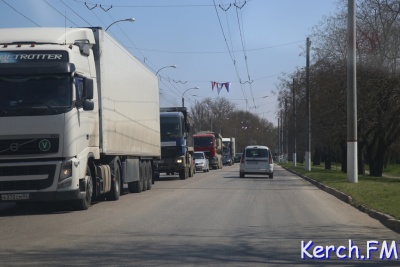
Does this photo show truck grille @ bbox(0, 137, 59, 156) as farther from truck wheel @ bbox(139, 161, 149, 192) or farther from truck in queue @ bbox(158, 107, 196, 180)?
truck in queue @ bbox(158, 107, 196, 180)

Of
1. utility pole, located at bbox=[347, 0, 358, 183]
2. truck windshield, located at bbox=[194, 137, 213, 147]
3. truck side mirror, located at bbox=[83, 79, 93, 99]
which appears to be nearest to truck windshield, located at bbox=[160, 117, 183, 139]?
utility pole, located at bbox=[347, 0, 358, 183]

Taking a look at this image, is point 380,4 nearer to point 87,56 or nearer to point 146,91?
point 146,91

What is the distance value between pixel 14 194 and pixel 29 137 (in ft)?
4.37

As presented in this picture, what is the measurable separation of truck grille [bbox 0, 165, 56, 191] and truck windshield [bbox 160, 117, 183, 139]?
2056 cm

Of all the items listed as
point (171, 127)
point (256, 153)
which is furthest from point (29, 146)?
point (256, 153)

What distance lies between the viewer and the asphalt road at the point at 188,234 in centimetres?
962

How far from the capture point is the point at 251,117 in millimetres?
132500

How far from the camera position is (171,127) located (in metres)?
35.7

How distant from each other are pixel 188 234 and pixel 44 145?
4.66 metres

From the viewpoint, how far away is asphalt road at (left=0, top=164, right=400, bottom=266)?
31.6 feet

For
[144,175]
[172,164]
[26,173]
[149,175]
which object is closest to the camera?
[26,173]

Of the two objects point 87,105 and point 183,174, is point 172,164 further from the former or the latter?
point 87,105

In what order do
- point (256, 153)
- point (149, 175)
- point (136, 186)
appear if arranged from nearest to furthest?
point (136, 186)
point (149, 175)
point (256, 153)

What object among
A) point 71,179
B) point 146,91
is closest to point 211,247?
point 71,179
